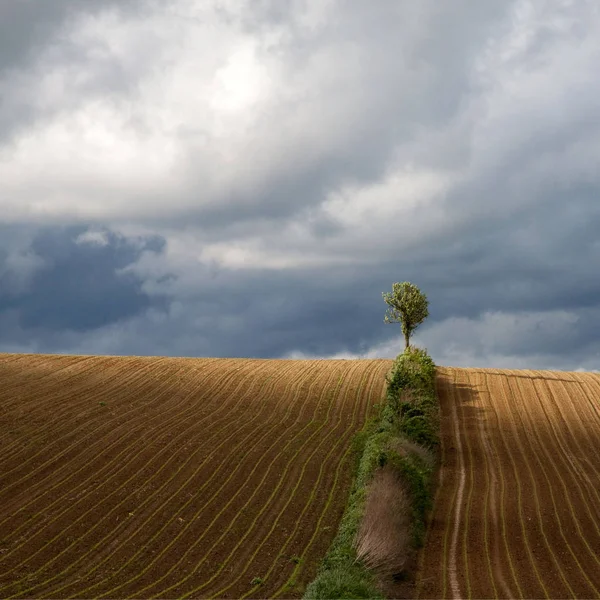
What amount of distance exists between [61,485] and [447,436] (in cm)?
2654

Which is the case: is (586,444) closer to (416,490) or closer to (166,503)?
(416,490)

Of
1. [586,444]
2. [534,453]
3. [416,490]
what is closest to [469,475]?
[534,453]

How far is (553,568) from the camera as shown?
86.6 ft

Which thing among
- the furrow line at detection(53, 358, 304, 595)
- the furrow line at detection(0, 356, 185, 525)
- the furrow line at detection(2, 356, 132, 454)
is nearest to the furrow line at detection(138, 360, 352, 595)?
the furrow line at detection(53, 358, 304, 595)

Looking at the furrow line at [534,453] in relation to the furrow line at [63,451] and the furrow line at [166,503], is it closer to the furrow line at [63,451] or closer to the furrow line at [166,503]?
the furrow line at [166,503]

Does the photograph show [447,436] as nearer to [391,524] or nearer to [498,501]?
[498,501]

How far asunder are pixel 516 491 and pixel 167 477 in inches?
729

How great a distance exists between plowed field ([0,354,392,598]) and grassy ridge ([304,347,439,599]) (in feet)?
4.29

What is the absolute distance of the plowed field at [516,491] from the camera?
995 inches

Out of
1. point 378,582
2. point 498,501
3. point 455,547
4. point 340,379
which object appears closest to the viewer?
point 378,582

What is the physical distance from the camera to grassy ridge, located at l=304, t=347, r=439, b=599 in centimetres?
2144

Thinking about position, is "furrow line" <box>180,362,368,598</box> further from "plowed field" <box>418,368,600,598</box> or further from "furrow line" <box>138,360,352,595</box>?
"plowed field" <box>418,368,600,598</box>

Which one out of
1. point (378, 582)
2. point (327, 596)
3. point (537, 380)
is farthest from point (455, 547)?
point (537, 380)

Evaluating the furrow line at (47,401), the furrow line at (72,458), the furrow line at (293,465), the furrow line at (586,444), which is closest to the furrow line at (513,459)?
the furrow line at (586,444)
